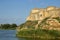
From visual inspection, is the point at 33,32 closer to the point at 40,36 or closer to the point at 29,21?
the point at 40,36

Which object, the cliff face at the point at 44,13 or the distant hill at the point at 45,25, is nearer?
the distant hill at the point at 45,25

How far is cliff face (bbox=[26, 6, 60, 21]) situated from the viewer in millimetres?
79450

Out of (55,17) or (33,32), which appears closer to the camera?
(33,32)

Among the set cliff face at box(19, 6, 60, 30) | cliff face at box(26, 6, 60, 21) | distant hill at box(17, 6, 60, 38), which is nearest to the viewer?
distant hill at box(17, 6, 60, 38)

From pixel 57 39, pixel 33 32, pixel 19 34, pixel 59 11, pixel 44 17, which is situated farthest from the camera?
pixel 44 17

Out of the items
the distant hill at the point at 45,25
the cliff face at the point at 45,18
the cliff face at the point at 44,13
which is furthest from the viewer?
the cliff face at the point at 44,13

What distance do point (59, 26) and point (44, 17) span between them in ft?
53.0

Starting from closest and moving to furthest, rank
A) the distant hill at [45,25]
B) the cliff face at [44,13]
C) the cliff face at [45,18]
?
the distant hill at [45,25]
the cliff face at [45,18]
the cliff face at [44,13]

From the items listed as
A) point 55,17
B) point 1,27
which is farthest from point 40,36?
point 1,27

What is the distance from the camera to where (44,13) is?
84000 mm

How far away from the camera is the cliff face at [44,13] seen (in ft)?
261

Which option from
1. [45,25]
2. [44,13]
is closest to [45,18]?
[44,13]

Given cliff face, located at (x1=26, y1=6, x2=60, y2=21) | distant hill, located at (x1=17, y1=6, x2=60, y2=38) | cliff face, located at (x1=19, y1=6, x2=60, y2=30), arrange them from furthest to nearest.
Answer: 1. cliff face, located at (x1=26, y1=6, x2=60, y2=21)
2. cliff face, located at (x1=19, y1=6, x2=60, y2=30)
3. distant hill, located at (x1=17, y1=6, x2=60, y2=38)

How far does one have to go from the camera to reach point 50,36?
62.3m
